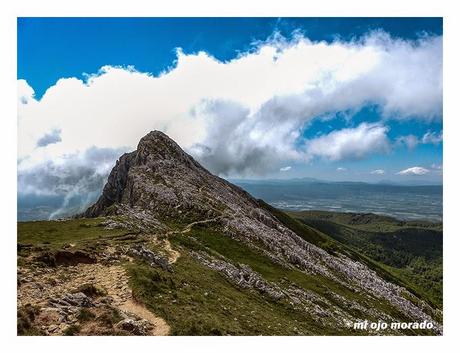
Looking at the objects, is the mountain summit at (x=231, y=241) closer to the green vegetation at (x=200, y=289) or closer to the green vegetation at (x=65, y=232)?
the green vegetation at (x=200, y=289)

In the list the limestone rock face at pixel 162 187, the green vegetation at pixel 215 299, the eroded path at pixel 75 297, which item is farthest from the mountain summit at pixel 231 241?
the eroded path at pixel 75 297

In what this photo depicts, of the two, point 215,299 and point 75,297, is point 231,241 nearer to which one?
point 215,299

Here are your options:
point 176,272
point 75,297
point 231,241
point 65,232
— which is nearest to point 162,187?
point 231,241

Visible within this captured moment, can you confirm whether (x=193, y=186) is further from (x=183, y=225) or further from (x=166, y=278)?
(x=166, y=278)

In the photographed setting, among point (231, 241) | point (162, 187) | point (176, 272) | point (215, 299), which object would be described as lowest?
point (231, 241)

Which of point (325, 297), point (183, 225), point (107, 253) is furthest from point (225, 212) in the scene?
point (107, 253)

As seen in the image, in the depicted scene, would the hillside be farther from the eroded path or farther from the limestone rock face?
the limestone rock face

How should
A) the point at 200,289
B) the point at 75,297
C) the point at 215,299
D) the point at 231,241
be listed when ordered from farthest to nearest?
the point at 231,241
the point at 200,289
the point at 215,299
the point at 75,297
